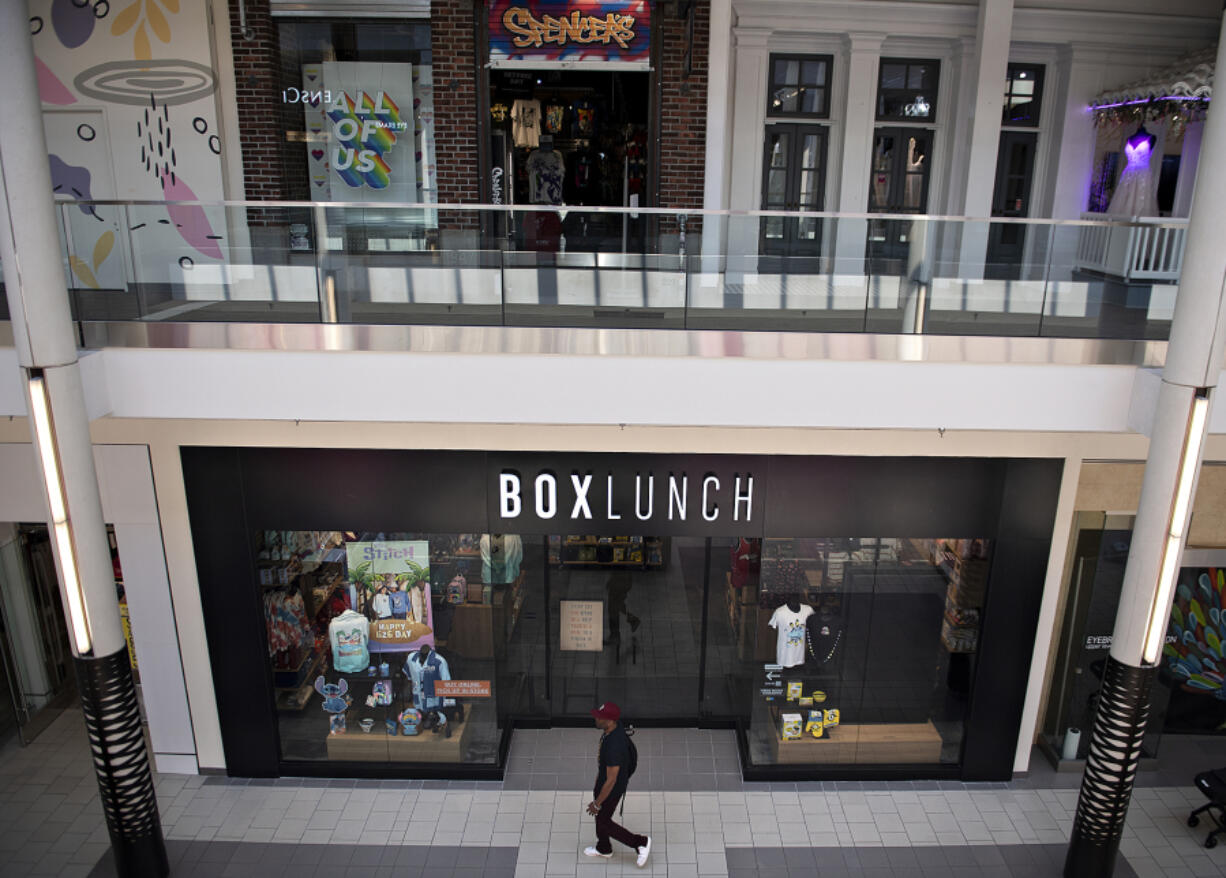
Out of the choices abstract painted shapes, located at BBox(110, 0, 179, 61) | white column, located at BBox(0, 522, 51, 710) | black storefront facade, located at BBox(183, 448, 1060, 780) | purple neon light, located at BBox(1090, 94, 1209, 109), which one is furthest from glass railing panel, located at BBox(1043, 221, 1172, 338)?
abstract painted shapes, located at BBox(110, 0, 179, 61)

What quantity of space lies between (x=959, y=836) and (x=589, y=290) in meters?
4.72

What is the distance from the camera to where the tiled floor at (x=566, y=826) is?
5.64 m

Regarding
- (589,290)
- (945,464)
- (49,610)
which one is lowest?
(49,610)

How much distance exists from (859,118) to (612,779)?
24.3 feet

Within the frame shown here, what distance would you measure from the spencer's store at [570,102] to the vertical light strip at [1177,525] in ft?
17.6

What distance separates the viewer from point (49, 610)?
712 cm

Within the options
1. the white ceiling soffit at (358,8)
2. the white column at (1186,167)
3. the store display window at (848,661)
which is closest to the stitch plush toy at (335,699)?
the store display window at (848,661)

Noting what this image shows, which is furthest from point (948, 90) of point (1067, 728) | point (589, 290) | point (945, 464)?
point (1067, 728)

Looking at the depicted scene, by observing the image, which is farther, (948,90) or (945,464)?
(948,90)

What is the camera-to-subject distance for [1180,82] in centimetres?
826

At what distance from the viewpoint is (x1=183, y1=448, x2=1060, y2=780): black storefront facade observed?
6148 mm

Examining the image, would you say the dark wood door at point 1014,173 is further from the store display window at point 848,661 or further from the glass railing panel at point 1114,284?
the store display window at point 848,661

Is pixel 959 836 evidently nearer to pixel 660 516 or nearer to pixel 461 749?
pixel 660 516

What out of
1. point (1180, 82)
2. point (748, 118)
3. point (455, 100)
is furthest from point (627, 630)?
point (1180, 82)
